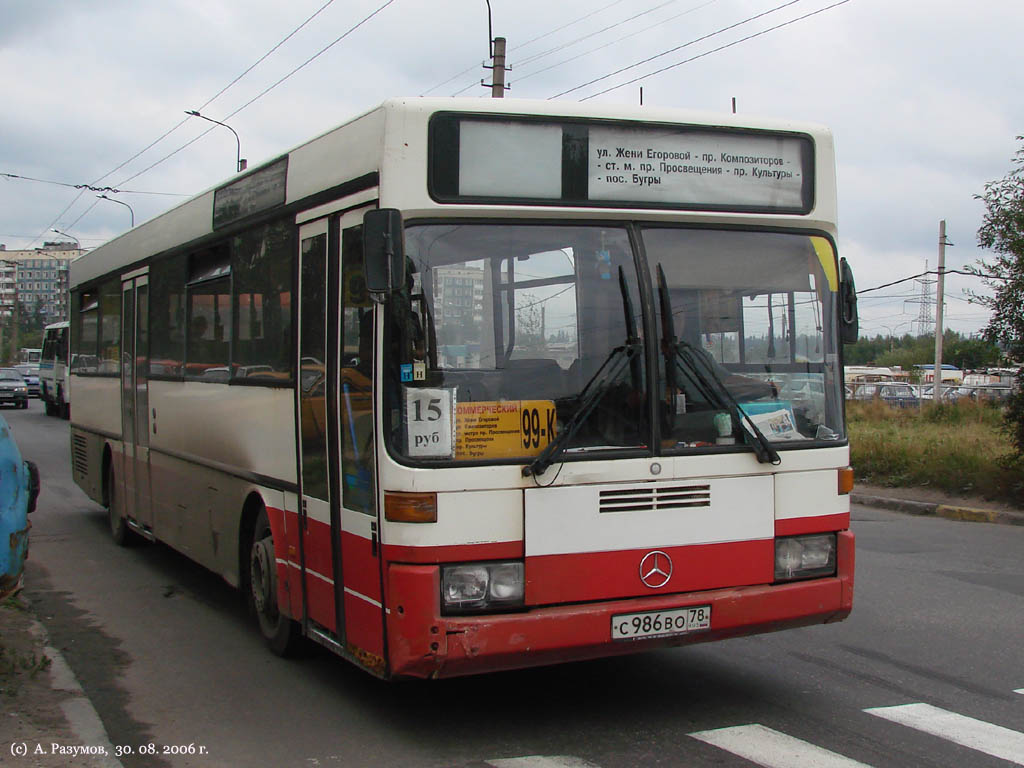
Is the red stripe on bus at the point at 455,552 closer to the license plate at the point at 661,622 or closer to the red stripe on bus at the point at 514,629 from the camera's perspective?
the red stripe on bus at the point at 514,629

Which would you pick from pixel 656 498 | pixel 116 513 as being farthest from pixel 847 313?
pixel 116 513

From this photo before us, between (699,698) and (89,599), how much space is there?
517cm

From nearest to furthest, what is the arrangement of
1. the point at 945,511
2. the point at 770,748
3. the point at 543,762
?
the point at 543,762, the point at 770,748, the point at 945,511

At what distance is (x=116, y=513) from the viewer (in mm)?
11430

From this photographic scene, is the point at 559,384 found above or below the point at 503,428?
above

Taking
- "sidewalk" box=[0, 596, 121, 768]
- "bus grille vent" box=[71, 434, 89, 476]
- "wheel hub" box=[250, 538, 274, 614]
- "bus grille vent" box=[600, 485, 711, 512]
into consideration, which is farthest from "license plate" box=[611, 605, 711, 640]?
"bus grille vent" box=[71, 434, 89, 476]

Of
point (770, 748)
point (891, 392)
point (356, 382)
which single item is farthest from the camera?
point (891, 392)

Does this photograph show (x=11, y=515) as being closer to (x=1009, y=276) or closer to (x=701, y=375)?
(x=701, y=375)

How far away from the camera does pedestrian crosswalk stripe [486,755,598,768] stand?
4906 mm

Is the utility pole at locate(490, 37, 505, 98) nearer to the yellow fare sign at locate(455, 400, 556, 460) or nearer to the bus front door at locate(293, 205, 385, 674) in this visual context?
the bus front door at locate(293, 205, 385, 674)

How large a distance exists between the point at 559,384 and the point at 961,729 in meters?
2.57

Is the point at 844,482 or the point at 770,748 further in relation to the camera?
the point at 844,482

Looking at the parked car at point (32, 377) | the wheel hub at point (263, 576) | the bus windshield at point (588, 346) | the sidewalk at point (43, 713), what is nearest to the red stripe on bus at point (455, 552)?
the bus windshield at point (588, 346)

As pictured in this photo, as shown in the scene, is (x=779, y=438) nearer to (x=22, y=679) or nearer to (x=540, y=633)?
(x=540, y=633)
